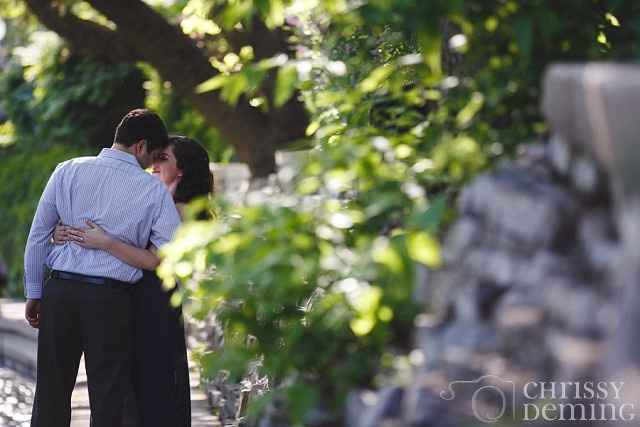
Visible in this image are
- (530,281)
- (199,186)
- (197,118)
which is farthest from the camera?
(197,118)

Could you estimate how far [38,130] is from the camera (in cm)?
1527

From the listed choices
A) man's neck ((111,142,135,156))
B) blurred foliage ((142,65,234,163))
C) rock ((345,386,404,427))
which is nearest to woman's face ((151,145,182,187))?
man's neck ((111,142,135,156))

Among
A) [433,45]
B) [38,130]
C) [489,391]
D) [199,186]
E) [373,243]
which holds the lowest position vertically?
[38,130]

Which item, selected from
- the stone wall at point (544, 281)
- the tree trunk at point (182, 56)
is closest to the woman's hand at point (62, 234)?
the stone wall at point (544, 281)

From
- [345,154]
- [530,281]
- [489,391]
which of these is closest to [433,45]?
[345,154]

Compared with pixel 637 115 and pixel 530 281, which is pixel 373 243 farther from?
pixel 637 115

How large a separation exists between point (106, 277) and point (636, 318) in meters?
3.03

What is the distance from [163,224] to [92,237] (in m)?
0.33

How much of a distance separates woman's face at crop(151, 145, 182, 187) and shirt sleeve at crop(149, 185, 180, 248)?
2.29 ft

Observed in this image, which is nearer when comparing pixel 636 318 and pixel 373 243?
pixel 636 318

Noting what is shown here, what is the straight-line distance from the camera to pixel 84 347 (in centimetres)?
520

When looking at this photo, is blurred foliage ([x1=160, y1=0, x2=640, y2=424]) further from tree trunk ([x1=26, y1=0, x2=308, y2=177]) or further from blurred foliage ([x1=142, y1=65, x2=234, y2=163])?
blurred foliage ([x1=142, y1=65, x2=234, y2=163])

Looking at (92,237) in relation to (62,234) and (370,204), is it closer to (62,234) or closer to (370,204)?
(62,234)

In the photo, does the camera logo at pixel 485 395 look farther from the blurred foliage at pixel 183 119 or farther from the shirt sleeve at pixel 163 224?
the blurred foliage at pixel 183 119
